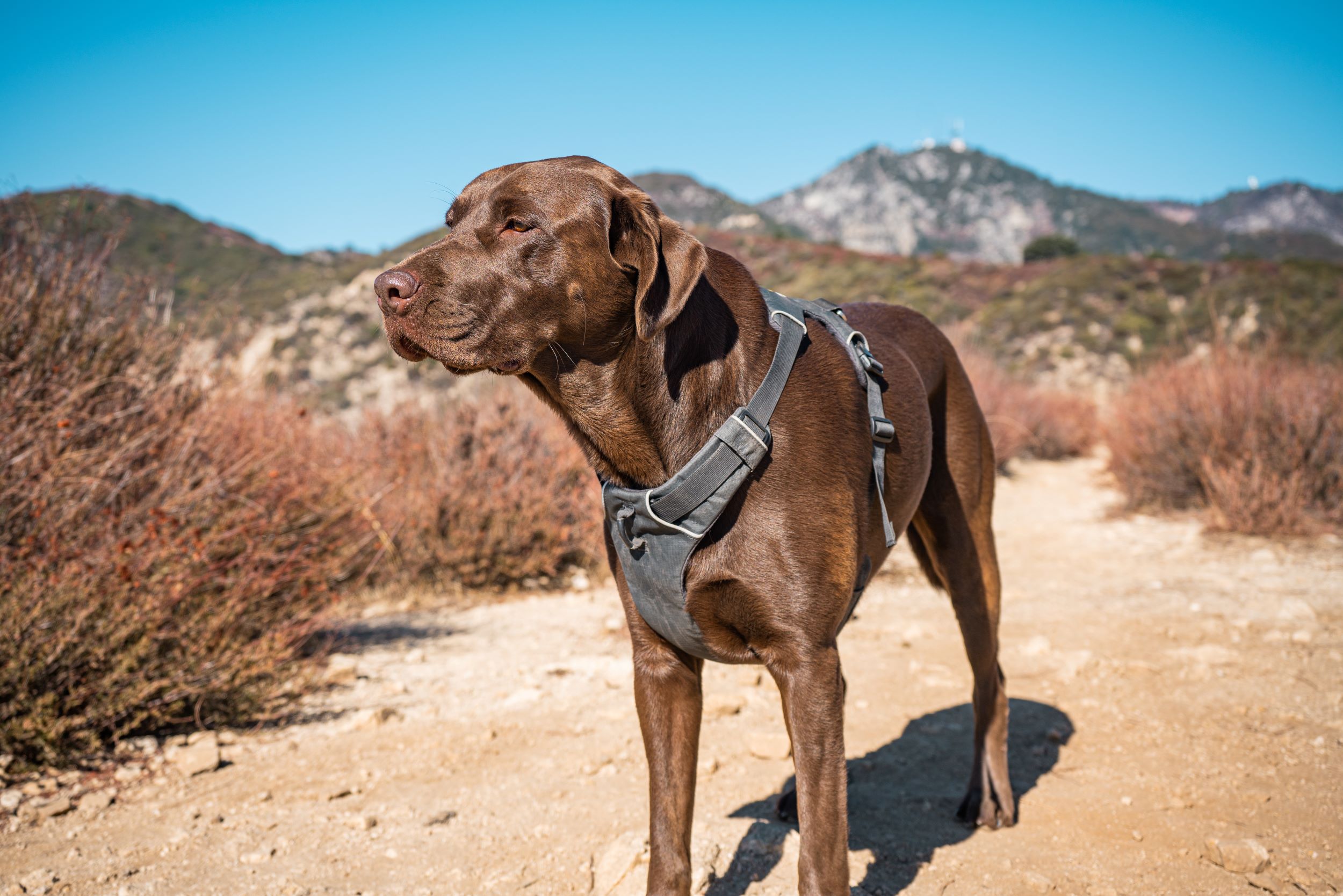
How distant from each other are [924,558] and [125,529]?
3.59 meters

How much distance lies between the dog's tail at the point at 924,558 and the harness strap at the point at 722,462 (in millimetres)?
1388

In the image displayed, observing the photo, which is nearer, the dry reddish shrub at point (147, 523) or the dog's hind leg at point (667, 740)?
the dog's hind leg at point (667, 740)

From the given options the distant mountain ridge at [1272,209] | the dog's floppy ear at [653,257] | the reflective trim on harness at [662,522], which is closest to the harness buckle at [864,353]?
the dog's floppy ear at [653,257]

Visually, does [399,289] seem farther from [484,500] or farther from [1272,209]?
[1272,209]

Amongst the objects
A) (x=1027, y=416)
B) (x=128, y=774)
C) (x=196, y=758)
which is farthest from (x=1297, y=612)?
(x=1027, y=416)

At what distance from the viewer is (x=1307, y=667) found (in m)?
4.37

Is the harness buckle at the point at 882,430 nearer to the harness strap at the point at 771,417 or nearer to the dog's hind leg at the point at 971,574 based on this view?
the harness strap at the point at 771,417

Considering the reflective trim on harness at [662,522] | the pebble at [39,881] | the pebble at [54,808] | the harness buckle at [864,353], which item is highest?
the harness buckle at [864,353]

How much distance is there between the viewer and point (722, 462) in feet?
6.65

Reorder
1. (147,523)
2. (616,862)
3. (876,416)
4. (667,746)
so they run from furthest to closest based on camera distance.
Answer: (147,523) → (616,862) → (876,416) → (667,746)

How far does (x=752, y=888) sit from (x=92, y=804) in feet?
7.97

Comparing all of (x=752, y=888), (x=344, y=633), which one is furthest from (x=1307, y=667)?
(x=344, y=633)

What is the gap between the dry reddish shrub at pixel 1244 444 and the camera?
725cm

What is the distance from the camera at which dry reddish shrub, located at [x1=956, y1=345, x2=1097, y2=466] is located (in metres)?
12.1
